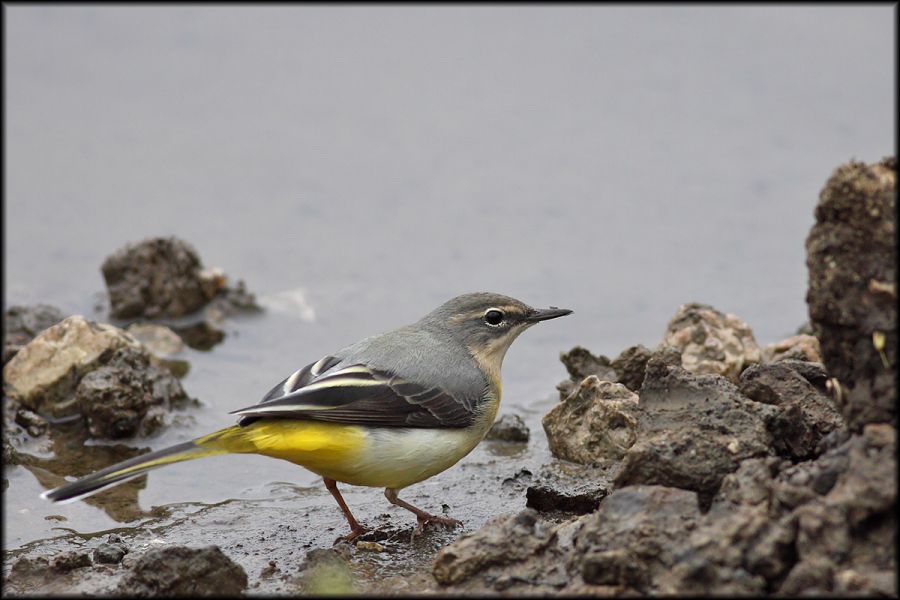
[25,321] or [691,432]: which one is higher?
[691,432]

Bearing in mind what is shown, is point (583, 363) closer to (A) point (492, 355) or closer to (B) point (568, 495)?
(A) point (492, 355)

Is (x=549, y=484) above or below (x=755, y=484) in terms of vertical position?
below

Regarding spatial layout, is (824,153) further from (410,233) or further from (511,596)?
(511,596)

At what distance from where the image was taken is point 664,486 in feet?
18.7

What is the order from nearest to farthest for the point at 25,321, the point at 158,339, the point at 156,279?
the point at 25,321, the point at 158,339, the point at 156,279

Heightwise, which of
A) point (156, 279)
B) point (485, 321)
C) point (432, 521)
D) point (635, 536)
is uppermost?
point (485, 321)

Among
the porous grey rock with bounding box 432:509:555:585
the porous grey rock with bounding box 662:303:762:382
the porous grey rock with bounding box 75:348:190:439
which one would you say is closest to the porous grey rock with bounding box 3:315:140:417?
the porous grey rock with bounding box 75:348:190:439

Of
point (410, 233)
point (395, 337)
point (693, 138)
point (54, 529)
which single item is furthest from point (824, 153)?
point (54, 529)

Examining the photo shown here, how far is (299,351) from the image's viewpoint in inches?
440

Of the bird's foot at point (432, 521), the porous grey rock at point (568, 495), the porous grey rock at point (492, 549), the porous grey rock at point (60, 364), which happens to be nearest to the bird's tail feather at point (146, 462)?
the bird's foot at point (432, 521)

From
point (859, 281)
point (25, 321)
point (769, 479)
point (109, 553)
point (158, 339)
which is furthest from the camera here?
point (158, 339)

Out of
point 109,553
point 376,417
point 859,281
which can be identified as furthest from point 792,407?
point 109,553

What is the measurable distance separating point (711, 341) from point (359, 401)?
3.14 meters

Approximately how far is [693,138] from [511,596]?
9961 millimetres
